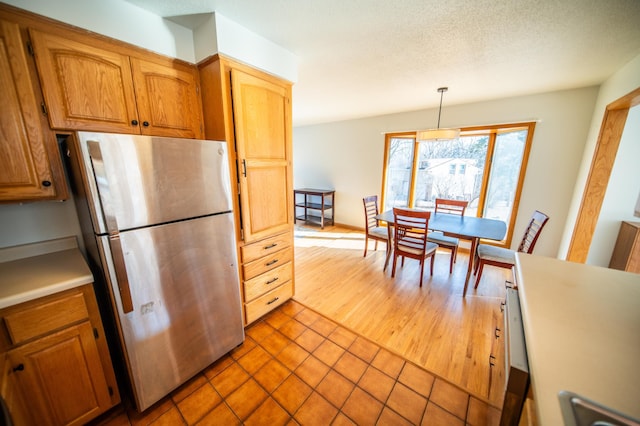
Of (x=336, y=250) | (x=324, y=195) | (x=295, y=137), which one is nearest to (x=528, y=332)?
(x=336, y=250)

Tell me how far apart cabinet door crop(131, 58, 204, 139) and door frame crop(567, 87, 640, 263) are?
3.54 m

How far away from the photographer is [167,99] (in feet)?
4.84

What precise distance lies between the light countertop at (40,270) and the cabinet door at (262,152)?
0.91 m

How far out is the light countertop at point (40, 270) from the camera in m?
0.95

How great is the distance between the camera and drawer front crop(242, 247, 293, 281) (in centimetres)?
178

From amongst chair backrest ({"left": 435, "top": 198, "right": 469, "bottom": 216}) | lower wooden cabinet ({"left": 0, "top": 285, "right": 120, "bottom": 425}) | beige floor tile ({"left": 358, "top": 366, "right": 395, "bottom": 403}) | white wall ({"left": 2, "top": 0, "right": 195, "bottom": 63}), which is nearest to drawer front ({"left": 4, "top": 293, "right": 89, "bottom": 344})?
lower wooden cabinet ({"left": 0, "top": 285, "right": 120, "bottom": 425})

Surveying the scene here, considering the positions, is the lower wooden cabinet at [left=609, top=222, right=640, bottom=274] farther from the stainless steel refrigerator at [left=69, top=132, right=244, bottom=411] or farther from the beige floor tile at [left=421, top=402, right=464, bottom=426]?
the stainless steel refrigerator at [left=69, top=132, right=244, bottom=411]

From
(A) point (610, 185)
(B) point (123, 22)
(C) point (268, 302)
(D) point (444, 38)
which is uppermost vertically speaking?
(D) point (444, 38)

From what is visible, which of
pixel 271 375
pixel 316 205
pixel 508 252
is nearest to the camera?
pixel 271 375

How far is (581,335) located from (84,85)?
2.49 m

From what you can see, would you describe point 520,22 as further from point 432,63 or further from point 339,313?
point 339,313

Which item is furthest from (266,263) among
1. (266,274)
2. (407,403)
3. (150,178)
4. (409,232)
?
(409,232)

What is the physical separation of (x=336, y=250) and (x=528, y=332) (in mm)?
2968

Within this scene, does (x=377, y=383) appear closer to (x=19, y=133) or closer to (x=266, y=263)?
(x=266, y=263)
